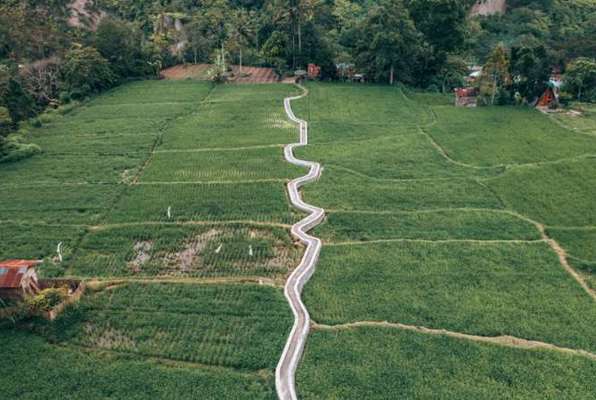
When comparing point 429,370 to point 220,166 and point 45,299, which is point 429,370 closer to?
point 45,299

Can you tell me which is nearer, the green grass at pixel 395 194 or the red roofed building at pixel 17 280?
the red roofed building at pixel 17 280

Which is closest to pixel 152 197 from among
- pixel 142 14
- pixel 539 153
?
pixel 539 153

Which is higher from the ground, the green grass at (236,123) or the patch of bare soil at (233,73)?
the patch of bare soil at (233,73)

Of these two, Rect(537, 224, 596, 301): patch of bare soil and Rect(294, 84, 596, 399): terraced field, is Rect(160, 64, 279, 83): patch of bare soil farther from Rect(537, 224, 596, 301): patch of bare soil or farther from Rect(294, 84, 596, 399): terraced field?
Rect(537, 224, 596, 301): patch of bare soil

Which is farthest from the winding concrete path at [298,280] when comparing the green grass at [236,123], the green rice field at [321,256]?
the green grass at [236,123]

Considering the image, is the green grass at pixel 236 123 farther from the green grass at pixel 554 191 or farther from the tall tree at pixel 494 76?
the tall tree at pixel 494 76

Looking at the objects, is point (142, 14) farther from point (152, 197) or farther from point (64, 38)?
point (152, 197)
